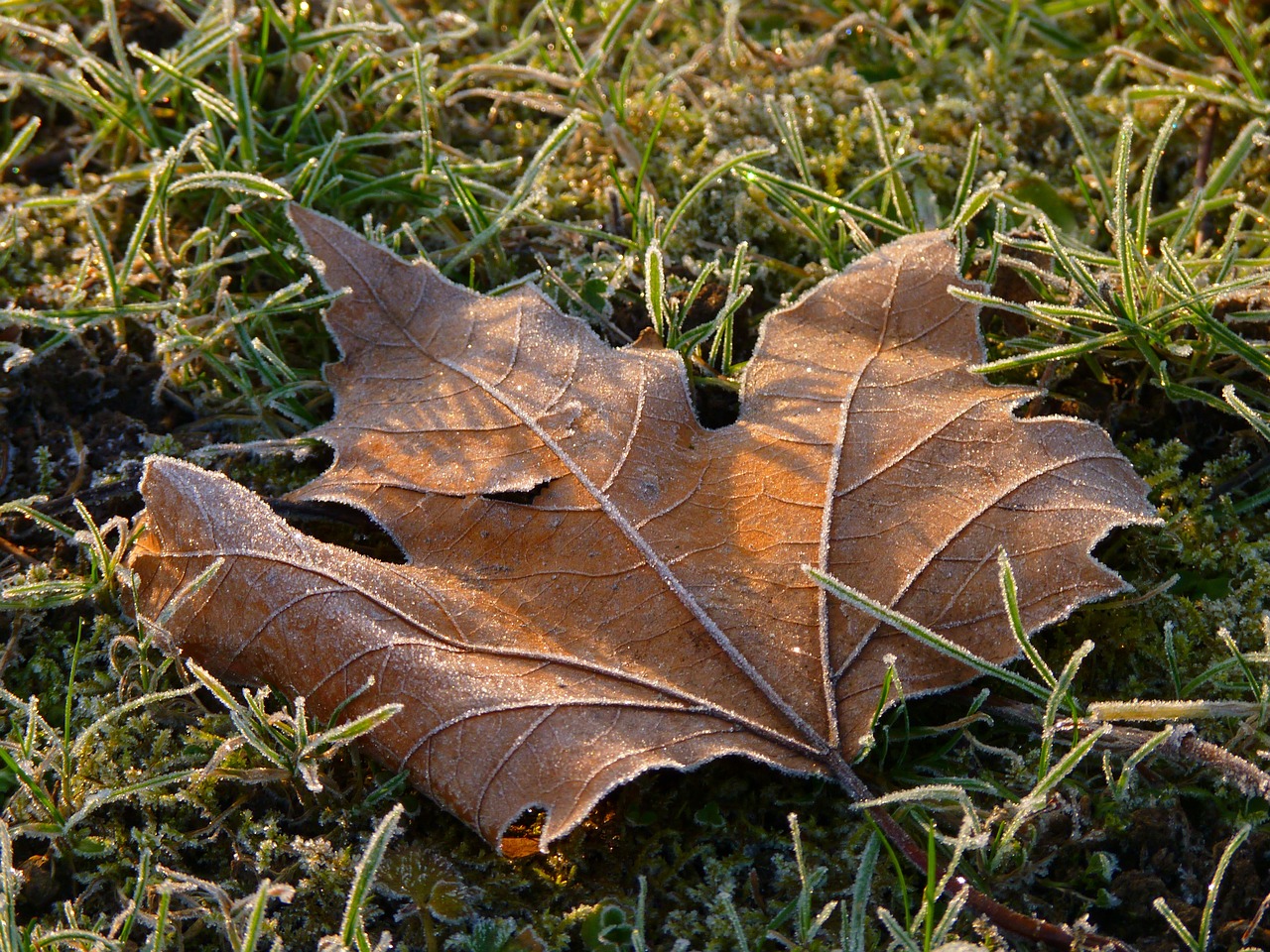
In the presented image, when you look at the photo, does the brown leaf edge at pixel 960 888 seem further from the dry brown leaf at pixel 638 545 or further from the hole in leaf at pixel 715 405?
the hole in leaf at pixel 715 405

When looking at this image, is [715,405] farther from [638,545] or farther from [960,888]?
[960,888]

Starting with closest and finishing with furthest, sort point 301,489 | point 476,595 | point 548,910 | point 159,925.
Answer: point 159,925 → point 548,910 → point 476,595 → point 301,489

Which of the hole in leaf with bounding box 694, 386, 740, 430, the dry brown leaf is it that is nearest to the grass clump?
the hole in leaf with bounding box 694, 386, 740, 430

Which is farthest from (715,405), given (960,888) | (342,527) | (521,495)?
(960,888)

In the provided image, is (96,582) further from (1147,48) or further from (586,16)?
(1147,48)

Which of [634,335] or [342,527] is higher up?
[634,335]

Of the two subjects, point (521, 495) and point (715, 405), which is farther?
point (715, 405)

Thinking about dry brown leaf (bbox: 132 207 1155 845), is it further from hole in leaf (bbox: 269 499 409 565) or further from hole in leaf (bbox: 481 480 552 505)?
hole in leaf (bbox: 269 499 409 565)

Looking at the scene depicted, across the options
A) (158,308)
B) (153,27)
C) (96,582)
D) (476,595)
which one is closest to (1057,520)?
(476,595)
